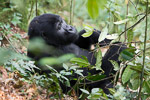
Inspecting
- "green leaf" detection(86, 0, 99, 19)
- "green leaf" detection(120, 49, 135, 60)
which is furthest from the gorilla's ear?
"green leaf" detection(86, 0, 99, 19)

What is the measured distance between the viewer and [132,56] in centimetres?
199

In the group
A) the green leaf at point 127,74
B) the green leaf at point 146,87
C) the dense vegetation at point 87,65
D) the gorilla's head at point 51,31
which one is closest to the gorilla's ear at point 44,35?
the gorilla's head at point 51,31

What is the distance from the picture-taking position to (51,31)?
332cm

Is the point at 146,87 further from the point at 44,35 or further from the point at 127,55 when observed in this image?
the point at 44,35

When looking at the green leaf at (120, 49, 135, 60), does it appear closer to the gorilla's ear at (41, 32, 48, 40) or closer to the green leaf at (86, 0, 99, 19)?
the green leaf at (86, 0, 99, 19)

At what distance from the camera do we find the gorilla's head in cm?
326

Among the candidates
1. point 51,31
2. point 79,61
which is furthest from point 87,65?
point 51,31

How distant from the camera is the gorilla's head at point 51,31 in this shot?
10.7 feet

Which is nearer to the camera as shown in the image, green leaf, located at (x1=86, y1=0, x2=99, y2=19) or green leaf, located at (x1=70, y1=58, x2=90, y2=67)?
green leaf, located at (x1=86, y1=0, x2=99, y2=19)

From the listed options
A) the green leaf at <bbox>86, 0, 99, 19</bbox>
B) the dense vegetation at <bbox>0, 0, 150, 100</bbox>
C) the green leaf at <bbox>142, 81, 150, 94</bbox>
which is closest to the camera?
the green leaf at <bbox>86, 0, 99, 19</bbox>

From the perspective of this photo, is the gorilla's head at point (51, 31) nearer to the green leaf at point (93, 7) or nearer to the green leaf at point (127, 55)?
the green leaf at point (127, 55)

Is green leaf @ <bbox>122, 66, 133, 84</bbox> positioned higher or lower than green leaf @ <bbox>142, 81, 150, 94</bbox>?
higher

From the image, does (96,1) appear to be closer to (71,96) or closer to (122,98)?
(122,98)

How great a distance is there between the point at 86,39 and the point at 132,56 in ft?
5.86
